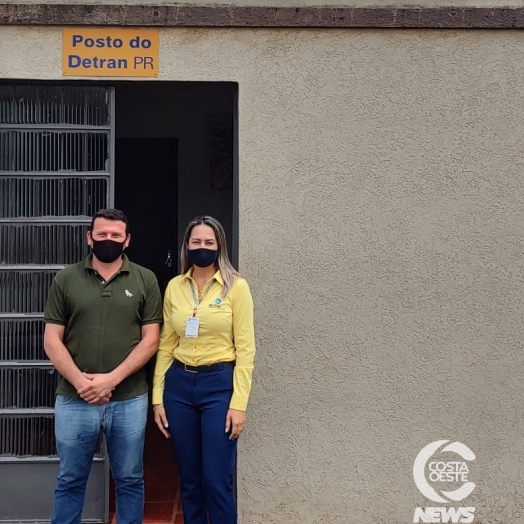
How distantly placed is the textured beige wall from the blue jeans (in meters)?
0.88

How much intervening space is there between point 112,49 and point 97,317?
1746 mm

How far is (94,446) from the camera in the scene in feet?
13.5

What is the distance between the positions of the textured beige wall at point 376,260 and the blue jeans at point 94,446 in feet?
2.87

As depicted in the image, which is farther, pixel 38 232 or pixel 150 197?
pixel 150 197

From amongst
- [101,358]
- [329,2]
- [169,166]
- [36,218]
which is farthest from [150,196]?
[101,358]

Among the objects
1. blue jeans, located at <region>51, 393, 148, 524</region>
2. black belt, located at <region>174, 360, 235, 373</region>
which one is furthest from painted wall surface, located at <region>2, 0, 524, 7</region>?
blue jeans, located at <region>51, 393, 148, 524</region>

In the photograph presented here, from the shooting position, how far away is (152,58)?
470 centimetres

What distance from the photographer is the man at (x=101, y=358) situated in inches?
157

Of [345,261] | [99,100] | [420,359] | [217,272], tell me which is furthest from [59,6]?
[420,359]

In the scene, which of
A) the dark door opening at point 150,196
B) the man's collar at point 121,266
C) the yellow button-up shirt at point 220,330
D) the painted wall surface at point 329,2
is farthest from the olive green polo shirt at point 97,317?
the dark door opening at point 150,196

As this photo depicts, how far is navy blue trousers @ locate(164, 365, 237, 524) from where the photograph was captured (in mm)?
3982

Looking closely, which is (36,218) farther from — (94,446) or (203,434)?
(203,434)

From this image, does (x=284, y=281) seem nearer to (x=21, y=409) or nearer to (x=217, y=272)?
(x=217, y=272)

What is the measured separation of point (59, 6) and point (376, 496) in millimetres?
3572
